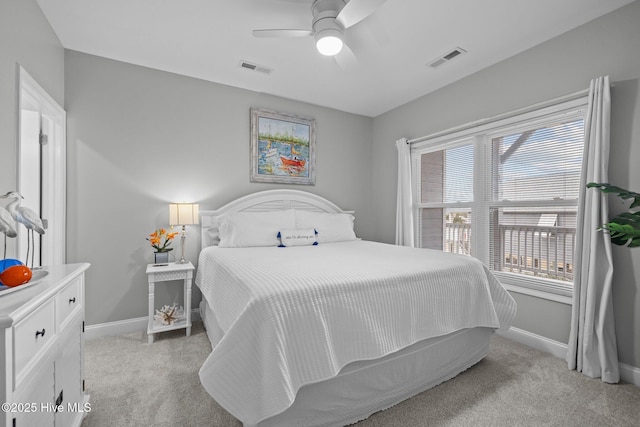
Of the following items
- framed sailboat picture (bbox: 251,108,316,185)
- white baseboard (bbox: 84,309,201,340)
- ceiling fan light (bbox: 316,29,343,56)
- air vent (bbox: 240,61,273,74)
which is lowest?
white baseboard (bbox: 84,309,201,340)

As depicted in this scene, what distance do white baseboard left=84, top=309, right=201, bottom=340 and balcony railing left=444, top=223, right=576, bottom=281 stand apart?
11.7ft

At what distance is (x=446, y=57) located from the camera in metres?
2.80

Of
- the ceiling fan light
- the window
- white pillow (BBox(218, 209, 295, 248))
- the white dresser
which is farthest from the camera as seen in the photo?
white pillow (BBox(218, 209, 295, 248))

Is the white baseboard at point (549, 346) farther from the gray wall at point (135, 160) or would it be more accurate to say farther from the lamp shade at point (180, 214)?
the lamp shade at point (180, 214)

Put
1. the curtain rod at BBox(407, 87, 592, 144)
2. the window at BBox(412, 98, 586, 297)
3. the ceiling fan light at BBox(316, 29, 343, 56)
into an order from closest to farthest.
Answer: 1. the ceiling fan light at BBox(316, 29, 343, 56)
2. the curtain rod at BBox(407, 87, 592, 144)
3. the window at BBox(412, 98, 586, 297)

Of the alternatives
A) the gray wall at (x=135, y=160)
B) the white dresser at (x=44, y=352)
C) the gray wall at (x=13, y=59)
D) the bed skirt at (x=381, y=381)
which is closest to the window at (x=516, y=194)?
the bed skirt at (x=381, y=381)

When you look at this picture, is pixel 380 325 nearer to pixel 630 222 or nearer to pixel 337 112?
pixel 630 222

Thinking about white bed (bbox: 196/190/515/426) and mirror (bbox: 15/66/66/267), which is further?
mirror (bbox: 15/66/66/267)

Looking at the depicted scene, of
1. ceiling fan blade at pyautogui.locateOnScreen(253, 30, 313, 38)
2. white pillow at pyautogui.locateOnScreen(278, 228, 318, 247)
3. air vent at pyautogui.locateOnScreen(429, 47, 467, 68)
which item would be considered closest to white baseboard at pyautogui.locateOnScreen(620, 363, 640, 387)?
white pillow at pyautogui.locateOnScreen(278, 228, 318, 247)

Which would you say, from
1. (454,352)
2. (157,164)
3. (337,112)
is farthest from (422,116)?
(157,164)

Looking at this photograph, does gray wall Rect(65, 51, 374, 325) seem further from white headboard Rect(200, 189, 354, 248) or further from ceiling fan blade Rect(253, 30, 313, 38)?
ceiling fan blade Rect(253, 30, 313, 38)

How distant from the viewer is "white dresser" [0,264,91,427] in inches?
32.8

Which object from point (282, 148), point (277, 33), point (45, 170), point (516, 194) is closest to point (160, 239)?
point (45, 170)

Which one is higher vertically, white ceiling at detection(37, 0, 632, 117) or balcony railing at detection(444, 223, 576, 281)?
white ceiling at detection(37, 0, 632, 117)
